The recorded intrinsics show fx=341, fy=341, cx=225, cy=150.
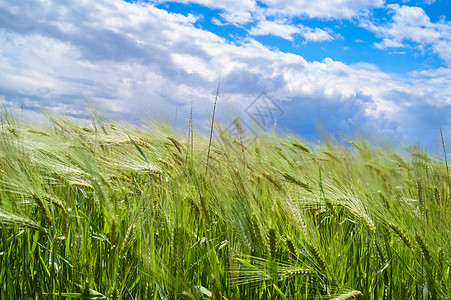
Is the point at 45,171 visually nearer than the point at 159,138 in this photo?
Yes

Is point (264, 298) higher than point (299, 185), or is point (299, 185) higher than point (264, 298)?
point (299, 185)

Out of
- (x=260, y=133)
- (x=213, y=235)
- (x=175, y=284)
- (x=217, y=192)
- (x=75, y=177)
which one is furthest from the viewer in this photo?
(x=260, y=133)

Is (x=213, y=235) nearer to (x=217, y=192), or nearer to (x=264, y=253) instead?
(x=217, y=192)

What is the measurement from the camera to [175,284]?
97 centimetres

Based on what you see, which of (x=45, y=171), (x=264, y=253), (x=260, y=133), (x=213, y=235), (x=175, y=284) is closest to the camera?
(x=175, y=284)

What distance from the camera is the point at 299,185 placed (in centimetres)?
181

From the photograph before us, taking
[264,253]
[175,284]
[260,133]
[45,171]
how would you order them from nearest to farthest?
[175,284] < [264,253] < [45,171] < [260,133]

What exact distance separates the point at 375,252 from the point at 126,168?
1377mm

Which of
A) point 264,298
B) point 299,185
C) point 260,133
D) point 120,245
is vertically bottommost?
point 264,298

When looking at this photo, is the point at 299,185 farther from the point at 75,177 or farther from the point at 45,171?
the point at 45,171

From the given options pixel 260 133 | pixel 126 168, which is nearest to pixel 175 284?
pixel 126 168

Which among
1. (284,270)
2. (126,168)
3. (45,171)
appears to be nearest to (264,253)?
(284,270)

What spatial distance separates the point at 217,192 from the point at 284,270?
0.43 meters

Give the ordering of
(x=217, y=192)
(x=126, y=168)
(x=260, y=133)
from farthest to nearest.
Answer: (x=260, y=133), (x=126, y=168), (x=217, y=192)
